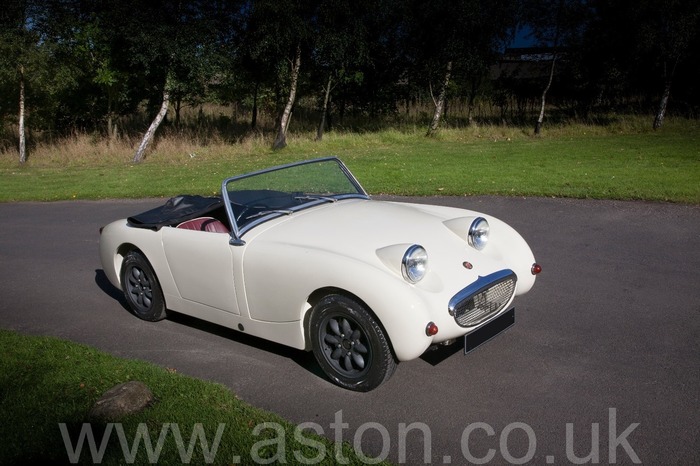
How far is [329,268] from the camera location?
4.02 m

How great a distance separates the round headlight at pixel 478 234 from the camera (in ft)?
15.2

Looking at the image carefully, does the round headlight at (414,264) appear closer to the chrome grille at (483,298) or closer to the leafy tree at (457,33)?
the chrome grille at (483,298)

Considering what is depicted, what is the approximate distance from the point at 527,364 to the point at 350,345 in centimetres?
135

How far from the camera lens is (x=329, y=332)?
4.21 metres

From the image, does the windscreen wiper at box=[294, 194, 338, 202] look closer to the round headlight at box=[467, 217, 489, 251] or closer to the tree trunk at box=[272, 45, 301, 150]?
the round headlight at box=[467, 217, 489, 251]

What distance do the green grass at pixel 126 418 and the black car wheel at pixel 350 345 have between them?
0.59 meters

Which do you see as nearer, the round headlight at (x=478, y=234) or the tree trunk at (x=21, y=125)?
the round headlight at (x=478, y=234)

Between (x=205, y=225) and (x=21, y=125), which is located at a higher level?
(x=205, y=225)

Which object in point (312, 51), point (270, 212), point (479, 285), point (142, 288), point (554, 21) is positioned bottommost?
point (142, 288)

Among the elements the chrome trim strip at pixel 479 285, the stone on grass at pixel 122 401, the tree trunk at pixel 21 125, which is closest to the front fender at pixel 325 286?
the chrome trim strip at pixel 479 285

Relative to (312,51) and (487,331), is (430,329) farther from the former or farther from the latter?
(312,51)

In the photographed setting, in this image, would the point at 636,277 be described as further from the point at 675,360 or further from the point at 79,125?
the point at 79,125

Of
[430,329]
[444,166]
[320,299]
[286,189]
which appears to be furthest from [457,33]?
[430,329]

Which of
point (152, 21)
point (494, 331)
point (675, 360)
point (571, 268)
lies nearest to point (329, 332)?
point (494, 331)
